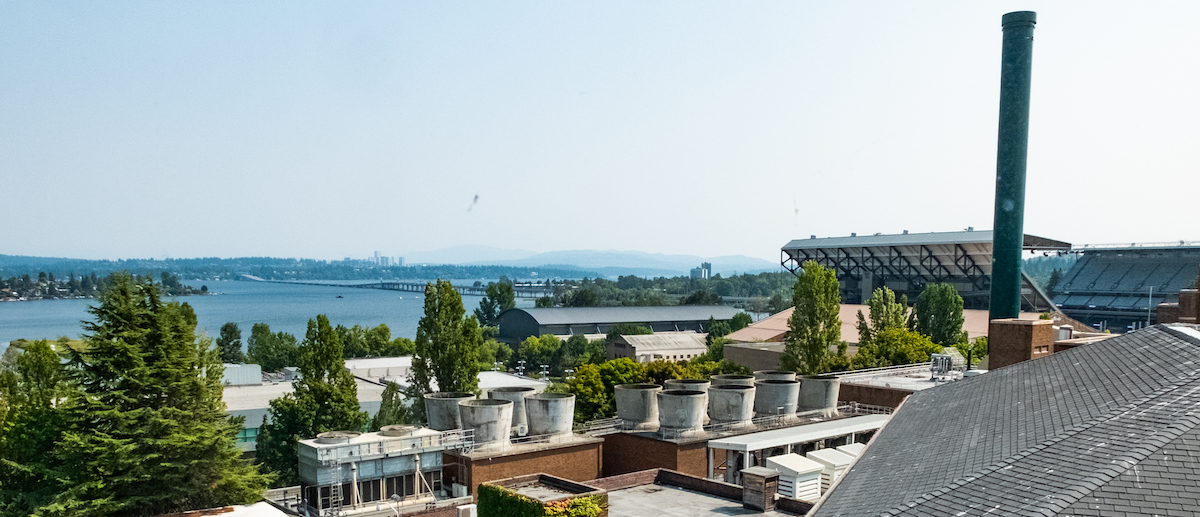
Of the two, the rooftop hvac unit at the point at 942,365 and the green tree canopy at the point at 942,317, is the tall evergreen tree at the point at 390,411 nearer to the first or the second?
the rooftop hvac unit at the point at 942,365

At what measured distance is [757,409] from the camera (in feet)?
127

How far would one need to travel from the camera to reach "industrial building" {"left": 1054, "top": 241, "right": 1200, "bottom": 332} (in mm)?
117750

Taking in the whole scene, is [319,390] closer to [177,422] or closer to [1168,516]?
[177,422]

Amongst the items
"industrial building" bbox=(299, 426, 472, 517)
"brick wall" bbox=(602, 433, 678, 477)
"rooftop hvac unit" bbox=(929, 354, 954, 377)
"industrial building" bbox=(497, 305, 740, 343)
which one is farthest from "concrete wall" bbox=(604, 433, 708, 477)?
"industrial building" bbox=(497, 305, 740, 343)

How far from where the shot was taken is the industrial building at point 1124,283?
118m

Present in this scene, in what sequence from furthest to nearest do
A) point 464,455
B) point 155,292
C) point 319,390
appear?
point 319,390 < point 464,455 < point 155,292

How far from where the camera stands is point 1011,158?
36406mm

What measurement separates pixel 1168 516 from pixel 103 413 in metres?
28.2

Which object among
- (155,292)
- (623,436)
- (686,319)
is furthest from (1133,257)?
(155,292)

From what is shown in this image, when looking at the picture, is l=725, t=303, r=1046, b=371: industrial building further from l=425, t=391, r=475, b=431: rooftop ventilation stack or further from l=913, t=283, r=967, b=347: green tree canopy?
l=425, t=391, r=475, b=431: rooftop ventilation stack

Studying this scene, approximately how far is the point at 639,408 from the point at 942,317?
48760 millimetres

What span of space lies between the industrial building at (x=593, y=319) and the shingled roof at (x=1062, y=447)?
11214 centimetres

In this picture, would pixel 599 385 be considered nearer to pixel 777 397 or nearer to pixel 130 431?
pixel 777 397

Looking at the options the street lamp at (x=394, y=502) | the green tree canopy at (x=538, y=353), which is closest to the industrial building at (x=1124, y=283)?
the green tree canopy at (x=538, y=353)
